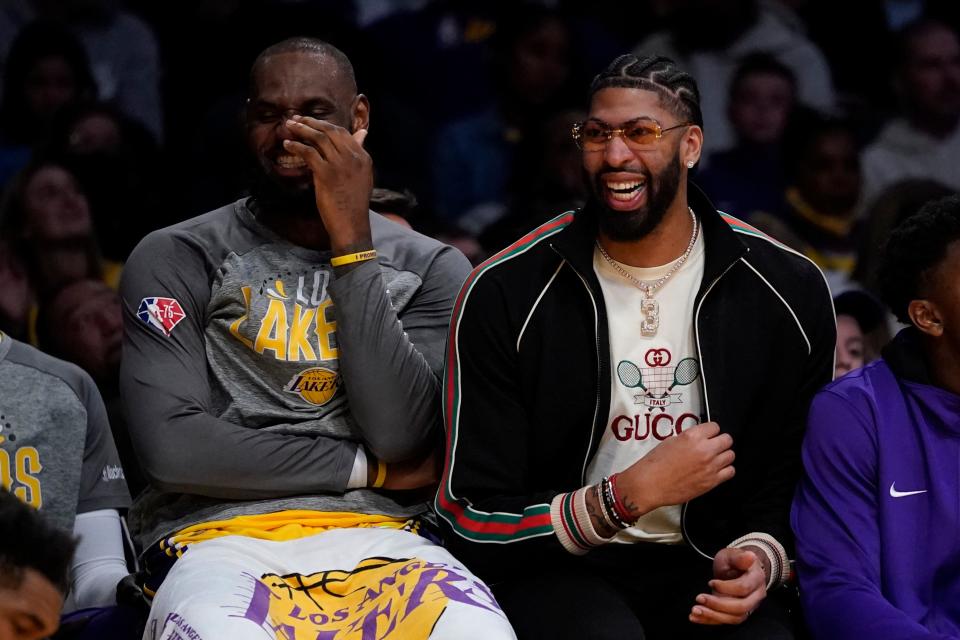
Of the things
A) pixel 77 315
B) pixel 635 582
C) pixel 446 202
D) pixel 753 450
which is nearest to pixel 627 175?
pixel 753 450

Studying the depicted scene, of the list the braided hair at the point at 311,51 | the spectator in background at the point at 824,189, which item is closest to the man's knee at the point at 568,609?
the braided hair at the point at 311,51

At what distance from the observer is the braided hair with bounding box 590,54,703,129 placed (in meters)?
3.51

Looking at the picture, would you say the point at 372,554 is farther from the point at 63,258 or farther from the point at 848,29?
the point at 848,29

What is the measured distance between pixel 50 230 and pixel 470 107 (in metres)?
2.28

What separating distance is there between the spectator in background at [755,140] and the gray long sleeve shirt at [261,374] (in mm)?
3418

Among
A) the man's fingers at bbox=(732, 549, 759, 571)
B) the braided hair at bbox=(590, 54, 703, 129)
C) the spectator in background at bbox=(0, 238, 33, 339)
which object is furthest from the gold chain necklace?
the spectator in background at bbox=(0, 238, 33, 339)

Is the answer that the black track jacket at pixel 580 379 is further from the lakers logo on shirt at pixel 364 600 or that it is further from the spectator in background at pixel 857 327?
the spectator in background at pixel 857 327

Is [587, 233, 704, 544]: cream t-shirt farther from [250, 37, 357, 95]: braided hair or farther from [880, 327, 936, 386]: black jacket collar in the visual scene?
[250, 37, 357, 95]: braided hair

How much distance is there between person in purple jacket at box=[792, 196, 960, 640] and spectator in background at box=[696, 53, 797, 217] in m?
3.36

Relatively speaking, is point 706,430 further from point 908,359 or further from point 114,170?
point 114,170

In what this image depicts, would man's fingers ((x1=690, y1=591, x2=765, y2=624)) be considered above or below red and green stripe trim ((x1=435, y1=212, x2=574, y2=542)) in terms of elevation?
below

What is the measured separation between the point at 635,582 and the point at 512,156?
3.72 meters

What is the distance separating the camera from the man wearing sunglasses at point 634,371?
3426 millimetres

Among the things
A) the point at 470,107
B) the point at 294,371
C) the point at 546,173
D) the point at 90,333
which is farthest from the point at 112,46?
the point at 294,371
